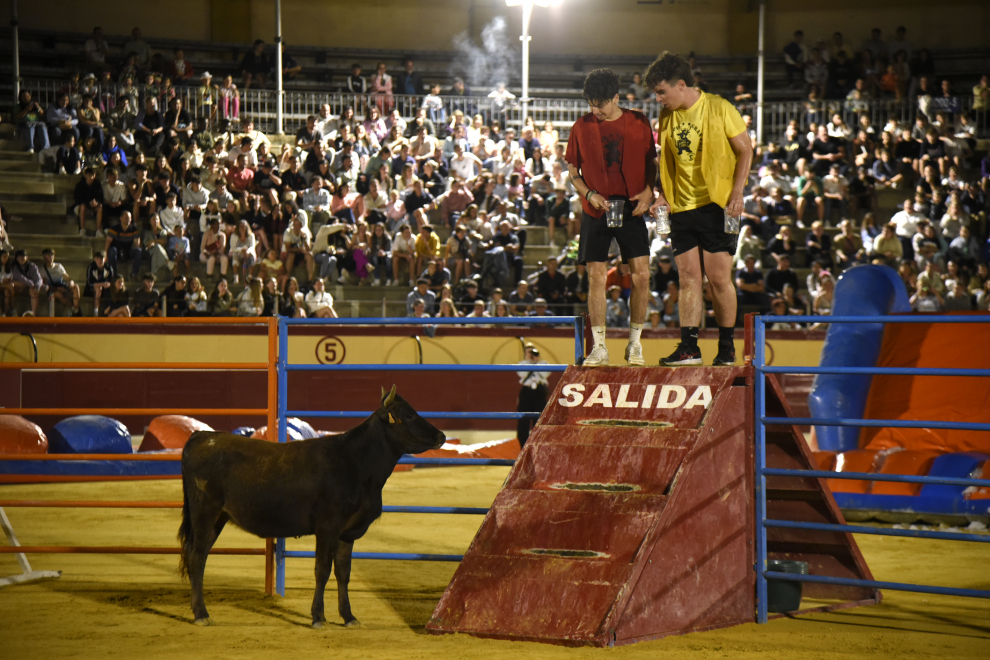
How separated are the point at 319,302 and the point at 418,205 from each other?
3.99 metres

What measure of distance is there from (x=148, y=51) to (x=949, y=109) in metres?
16.9

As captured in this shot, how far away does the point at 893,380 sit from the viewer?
10453 millimetres

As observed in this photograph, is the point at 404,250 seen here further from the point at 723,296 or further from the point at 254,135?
the point at 723,296

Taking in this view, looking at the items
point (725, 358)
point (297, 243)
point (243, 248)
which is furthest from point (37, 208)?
point (725, 358)

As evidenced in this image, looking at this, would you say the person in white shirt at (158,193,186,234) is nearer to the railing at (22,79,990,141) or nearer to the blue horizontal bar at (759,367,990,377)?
the railing at (22,79,990,141)

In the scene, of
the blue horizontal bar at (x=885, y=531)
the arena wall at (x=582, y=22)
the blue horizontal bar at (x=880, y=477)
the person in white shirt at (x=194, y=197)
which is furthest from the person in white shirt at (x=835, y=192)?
the blue horizontal bar at (x=885, y=531)

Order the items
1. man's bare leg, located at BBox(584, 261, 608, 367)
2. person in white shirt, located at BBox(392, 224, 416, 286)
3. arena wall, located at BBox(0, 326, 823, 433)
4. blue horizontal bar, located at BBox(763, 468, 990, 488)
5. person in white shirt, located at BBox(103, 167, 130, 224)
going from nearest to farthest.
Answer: blue horizontal bar, located at BBox(763, 468, 990, 488), man's bare leg, located at BBox(584, 261, 608, 367), arena wall, located at BBox(0, 326, 823, 433), person in white shirt, located at BBox(392, 224, 416, 286), person in white shirt, located at BBox(103, 167, 130, 224)

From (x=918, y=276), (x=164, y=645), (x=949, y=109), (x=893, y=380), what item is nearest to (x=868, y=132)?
(x=949, y=109)

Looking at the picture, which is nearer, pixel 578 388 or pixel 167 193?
pixel 578 388

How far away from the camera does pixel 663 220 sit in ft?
20.2

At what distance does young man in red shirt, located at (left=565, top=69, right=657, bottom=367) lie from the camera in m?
6.31

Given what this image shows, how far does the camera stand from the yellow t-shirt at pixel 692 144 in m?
6.16

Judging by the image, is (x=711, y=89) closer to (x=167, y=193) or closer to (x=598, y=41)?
(x=598, y=41)

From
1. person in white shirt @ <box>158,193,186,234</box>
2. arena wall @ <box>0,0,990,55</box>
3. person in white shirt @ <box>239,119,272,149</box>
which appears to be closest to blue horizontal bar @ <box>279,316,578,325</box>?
person in white shirt @ <box>158,193,186,234</box>
